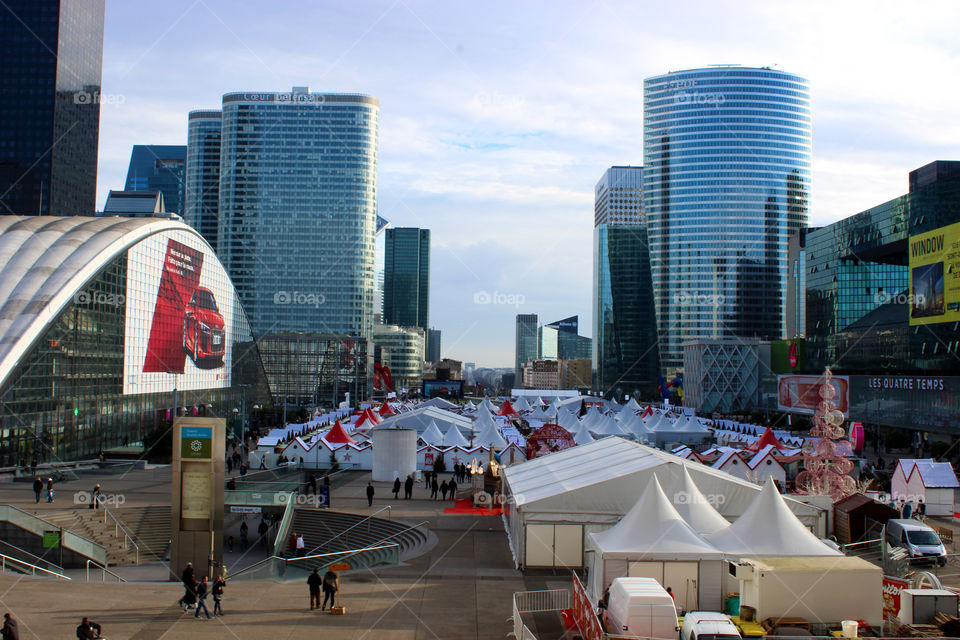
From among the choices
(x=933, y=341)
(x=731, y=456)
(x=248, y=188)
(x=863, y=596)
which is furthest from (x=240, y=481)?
(x=248, y=188)

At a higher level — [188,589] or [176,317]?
[176,317]

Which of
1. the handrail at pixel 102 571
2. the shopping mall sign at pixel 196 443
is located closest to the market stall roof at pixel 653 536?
the shopping mall sign at pixel 196 443

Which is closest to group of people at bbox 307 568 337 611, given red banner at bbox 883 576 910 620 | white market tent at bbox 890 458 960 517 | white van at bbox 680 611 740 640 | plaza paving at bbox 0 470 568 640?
plaza paving at bbox 0 470 568 640

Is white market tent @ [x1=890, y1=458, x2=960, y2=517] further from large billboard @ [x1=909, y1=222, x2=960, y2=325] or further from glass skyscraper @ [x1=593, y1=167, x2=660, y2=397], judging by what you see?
glass skyscraper @ [x1=593, y1=167, x2=660, y2=397]

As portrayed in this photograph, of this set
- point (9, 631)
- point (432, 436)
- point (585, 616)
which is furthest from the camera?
point (432, 436)

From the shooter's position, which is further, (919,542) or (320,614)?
(919,542)

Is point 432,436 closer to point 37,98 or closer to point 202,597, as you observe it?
point 202,597

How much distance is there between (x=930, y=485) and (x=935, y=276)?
35.7 m

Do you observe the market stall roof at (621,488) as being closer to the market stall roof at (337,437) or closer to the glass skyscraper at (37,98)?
the market stall roof at (337,437)

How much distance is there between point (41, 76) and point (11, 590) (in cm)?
15057

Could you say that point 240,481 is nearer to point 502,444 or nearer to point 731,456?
point 502,444

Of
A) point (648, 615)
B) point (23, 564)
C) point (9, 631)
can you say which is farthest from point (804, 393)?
→ point (9, 631)

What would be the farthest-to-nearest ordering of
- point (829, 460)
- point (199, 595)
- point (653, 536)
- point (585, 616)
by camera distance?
point (829, 460), point (653, 536), point (199, 595), point (585, 616)

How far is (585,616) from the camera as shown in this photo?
1417 cm
